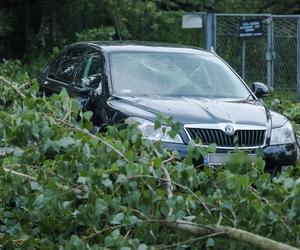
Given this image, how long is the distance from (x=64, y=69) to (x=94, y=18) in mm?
10970

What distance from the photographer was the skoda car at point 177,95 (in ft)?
23.1

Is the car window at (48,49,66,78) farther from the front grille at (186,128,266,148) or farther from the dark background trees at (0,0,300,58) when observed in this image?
the dark background trees at (0,0,300,58)

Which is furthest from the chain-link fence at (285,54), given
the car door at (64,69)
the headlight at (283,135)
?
the headlight at (283,135)

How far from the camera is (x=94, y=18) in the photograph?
2033 centimetres

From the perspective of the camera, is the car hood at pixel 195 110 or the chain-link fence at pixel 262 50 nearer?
the car hood at pixel 195 110

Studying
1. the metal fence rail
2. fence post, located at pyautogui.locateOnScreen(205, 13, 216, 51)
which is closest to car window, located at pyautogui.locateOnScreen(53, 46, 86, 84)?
fence post, located at pyautogui.locateOnScreen(205, 13, 216, 51)

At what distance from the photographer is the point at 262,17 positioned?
58.5ft

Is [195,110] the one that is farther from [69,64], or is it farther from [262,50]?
[262,50]

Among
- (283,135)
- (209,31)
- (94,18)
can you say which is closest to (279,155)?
(283,135)

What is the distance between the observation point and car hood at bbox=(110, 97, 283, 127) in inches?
281

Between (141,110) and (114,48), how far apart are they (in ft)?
5.33

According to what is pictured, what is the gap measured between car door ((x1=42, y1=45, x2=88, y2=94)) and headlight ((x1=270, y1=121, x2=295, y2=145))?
2.61 meters

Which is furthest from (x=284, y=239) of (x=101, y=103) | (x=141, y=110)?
(x=101, y=103)

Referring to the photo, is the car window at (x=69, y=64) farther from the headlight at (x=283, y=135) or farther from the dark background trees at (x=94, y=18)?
the dark background trees at (x=94, y=18)
